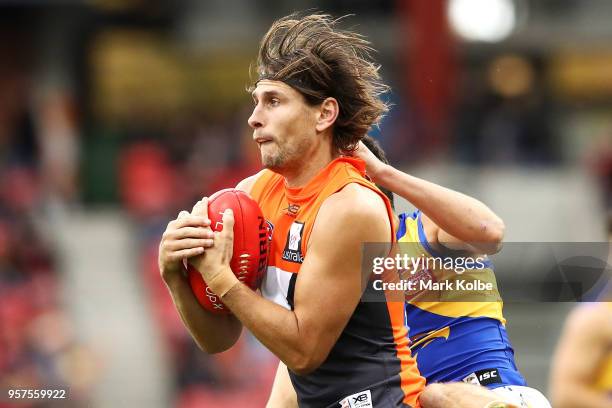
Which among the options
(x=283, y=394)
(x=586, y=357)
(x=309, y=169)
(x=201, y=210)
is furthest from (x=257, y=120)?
(x=586, y=357)

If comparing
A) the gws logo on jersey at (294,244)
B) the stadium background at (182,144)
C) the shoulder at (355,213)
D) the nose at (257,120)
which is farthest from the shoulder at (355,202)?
the stadium background at (182,144)

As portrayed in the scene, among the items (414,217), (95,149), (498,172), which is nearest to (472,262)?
(414,217)

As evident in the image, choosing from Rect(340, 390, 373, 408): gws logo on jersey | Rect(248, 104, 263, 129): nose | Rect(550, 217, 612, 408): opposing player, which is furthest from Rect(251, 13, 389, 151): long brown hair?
Rect(550, 217, 612, 408): opposing player

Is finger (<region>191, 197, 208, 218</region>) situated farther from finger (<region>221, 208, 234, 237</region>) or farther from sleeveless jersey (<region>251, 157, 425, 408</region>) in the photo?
sleeveless jersey (<region>251, 157, 425, 408</region>)

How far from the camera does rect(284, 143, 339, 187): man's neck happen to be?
457cm

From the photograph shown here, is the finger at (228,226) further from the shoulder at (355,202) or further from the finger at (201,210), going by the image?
the shoulder at (355,202)

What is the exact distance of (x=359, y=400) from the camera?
174 inches

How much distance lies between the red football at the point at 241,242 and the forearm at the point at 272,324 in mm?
Answer: 126

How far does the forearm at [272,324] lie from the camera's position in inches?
168

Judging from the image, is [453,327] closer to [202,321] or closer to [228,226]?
[202,321]

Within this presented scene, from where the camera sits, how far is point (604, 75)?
1875 cm

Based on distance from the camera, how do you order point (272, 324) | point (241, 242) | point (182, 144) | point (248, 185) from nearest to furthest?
point (272, 324), point (241, 242), point (248, 185), point (182, 144)

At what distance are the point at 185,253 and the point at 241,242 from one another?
21 cm

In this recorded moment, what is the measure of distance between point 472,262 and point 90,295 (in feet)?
29.4
